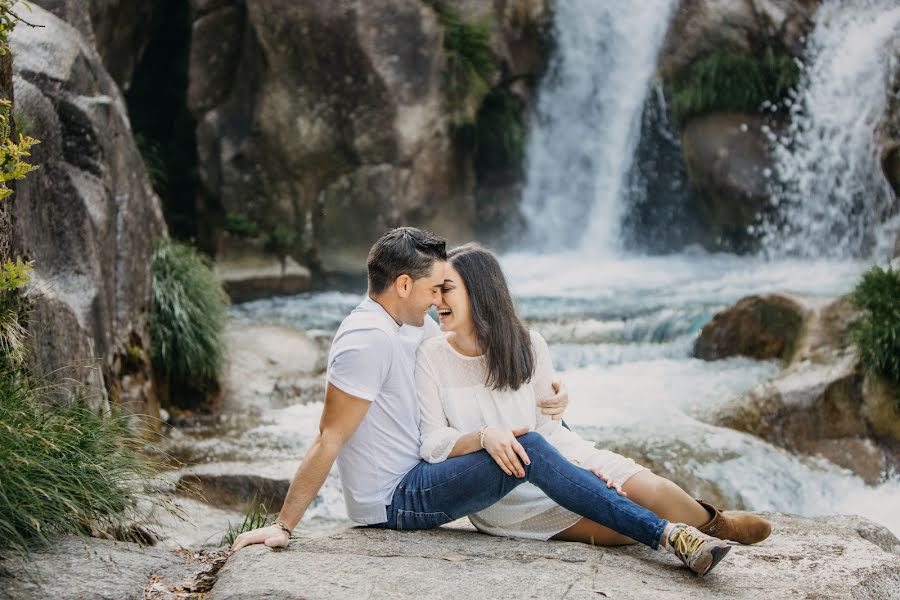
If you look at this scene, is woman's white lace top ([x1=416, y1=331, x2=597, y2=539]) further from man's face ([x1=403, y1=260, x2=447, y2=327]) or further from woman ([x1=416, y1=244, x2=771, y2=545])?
man's face ([x1=403, y1=260, x2=447, y2=327])

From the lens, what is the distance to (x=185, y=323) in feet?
23.7

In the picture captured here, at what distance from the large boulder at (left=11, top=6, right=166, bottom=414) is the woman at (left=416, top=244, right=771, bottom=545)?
188cm

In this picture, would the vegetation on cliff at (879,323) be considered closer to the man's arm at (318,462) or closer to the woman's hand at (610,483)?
the woman's hand at (610,483)

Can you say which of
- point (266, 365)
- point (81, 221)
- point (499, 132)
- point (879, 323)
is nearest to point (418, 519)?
point (81, 221)

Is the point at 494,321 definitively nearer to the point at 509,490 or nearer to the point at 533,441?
the point at 533,441

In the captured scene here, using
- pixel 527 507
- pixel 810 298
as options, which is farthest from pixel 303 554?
pixel 810 298

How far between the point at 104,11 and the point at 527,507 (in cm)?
937

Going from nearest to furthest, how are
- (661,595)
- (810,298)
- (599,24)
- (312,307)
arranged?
(661,595) < (810,298) < (312,307) < (599,24)

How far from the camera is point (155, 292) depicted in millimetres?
7254

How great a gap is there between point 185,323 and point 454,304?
413cm

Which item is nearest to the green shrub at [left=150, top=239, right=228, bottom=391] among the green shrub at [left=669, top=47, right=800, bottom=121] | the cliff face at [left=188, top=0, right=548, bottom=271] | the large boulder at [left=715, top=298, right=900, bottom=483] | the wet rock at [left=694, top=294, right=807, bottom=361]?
the large boulder at [left=715, top=298, right=900, bottom=483]

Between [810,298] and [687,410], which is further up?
[810,298]

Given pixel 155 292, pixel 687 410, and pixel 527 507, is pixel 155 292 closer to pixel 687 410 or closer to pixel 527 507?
pixel 687 410

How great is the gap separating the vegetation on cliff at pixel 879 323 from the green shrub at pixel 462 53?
21.5 feet
